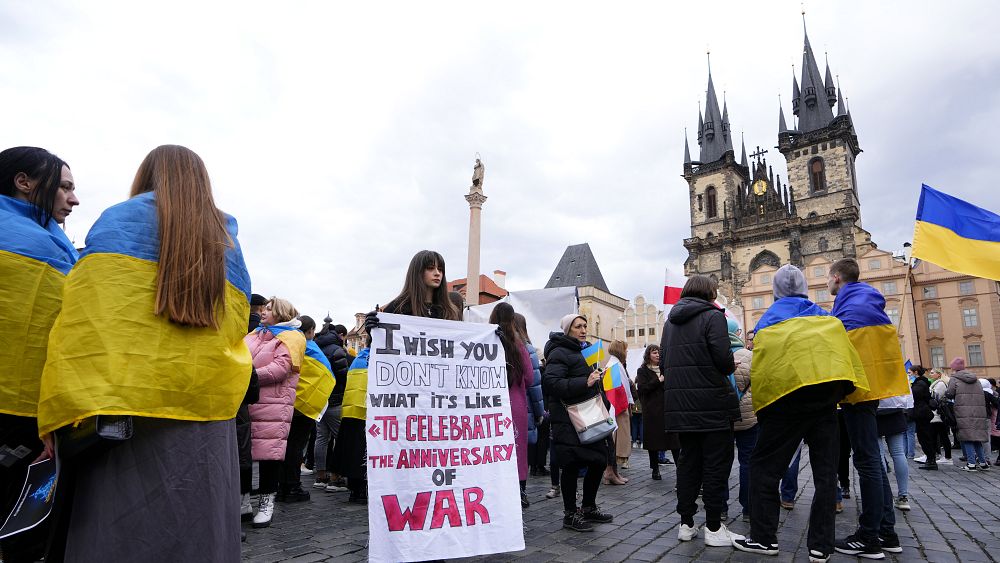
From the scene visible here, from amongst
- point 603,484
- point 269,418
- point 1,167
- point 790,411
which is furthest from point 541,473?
point 1,167

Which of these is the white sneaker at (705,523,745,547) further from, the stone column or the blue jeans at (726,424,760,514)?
the stone column

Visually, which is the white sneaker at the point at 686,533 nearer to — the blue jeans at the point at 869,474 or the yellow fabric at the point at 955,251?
the blue jeans at the point at 869,474

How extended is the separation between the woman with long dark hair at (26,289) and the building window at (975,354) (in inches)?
2236

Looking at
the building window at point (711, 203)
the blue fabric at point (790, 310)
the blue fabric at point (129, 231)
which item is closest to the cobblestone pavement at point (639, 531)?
the blue fabric at point (790, 310)

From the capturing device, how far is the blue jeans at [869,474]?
423 centimetres

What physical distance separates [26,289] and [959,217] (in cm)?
836

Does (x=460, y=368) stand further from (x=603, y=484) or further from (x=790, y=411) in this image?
(x=603, y=484)

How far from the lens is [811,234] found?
58.7m

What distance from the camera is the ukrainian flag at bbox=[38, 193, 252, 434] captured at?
6.03ft

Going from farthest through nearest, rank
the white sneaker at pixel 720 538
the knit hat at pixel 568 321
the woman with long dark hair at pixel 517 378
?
the knit hat at pixel 568 321, the woman with long dark hair at pixel 517 378, the white sneaker at pixel 720 538

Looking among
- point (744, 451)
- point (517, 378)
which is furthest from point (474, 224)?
point (517, 378)

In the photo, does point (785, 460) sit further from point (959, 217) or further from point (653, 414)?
point (959, 217)

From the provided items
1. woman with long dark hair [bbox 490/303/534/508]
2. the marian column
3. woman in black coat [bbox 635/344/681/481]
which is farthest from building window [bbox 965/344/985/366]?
woman with long dark hair [bbox 490/303/534/508]

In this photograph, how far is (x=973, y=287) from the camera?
1820 inches
